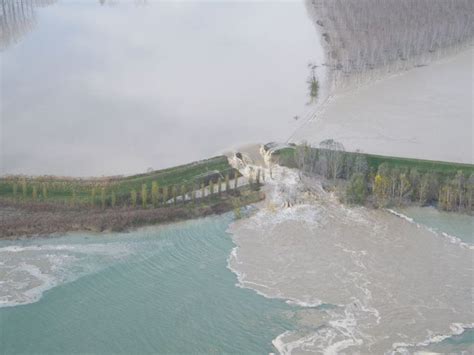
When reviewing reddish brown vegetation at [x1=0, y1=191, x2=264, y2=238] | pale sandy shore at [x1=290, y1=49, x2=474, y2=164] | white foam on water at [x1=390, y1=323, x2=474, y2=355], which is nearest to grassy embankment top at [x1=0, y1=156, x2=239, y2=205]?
reddish brown vegetation at [x1=0, y1=191, x2=264, y2=238]

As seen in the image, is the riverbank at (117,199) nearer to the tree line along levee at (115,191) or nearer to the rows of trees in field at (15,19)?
the tree line along levee at (115,191)

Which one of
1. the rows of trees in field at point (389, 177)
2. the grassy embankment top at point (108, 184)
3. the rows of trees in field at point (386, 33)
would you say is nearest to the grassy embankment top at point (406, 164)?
the rows of trees in field at point (389, 177)

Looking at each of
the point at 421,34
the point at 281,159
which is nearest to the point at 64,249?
the point at 281,159

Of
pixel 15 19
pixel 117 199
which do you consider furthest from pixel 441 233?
pixel 15 19

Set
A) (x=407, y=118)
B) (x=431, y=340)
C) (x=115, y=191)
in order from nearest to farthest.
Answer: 1. (x=431, y=340)
2. (x=115, y=191)
3. (x=407, y=118)

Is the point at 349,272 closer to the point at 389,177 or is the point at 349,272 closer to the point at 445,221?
the point at 445,221

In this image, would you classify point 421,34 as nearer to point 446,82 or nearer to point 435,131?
point 446,82
